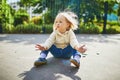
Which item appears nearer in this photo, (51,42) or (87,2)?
(51,42)

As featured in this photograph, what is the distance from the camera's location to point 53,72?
3.73 meters

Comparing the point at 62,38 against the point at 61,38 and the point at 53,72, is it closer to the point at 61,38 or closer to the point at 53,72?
the point at 61,38

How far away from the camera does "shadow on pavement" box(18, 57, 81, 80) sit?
11.3ft

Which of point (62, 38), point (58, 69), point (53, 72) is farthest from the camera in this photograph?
point (62, 38)

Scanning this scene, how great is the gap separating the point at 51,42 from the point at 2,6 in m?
6.64

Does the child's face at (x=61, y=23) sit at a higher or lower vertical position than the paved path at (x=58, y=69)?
higher

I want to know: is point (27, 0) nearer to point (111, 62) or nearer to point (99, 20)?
point (99, 20)

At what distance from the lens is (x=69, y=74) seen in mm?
3617

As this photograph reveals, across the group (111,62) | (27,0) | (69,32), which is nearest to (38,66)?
(69,32)

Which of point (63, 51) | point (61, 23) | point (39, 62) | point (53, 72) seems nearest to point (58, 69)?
point (53, 72)

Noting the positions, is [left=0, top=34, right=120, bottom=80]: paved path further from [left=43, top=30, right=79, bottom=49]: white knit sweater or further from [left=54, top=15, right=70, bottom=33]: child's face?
[left=54, top=15, right=70, bottom=33]: child's face

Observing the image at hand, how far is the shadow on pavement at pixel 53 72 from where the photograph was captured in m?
3.45

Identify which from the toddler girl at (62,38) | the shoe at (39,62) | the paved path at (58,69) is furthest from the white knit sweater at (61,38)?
the shoe at (39,62)

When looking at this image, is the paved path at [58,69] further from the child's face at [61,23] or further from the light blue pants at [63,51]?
the child's face at [61,23]
